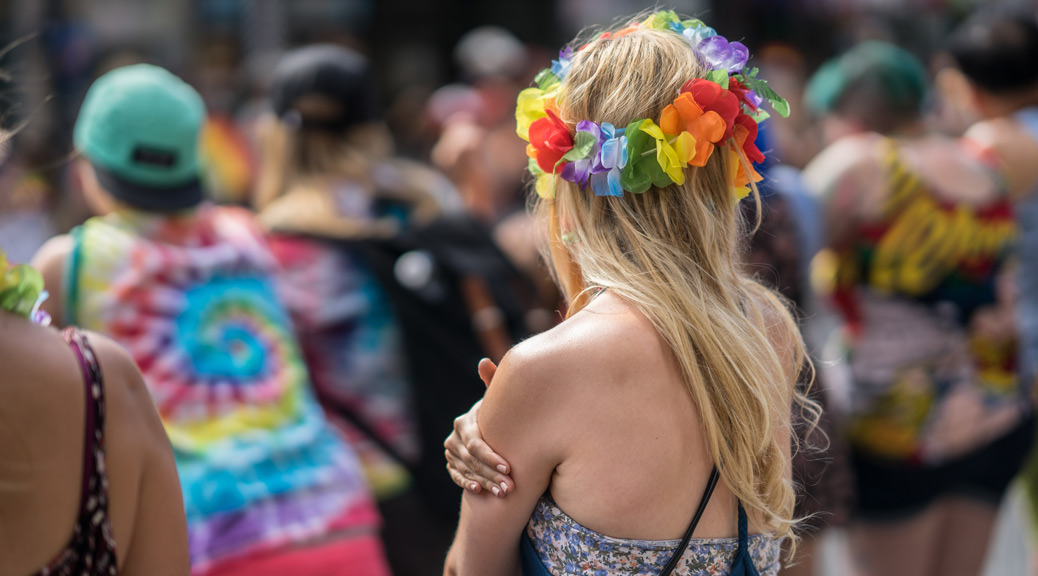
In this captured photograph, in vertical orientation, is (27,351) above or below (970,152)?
above

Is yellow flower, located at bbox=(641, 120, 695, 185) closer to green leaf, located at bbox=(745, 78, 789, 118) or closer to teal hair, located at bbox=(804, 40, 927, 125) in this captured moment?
green leaf, located at bbox=(745, 78, 789, 118)

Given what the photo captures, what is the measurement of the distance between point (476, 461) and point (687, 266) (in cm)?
50

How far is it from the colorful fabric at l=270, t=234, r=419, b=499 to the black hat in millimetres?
517

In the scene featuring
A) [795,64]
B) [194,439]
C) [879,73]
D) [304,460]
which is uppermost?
[879,73]

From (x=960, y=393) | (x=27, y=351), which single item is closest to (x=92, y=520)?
(x=27, y=351)

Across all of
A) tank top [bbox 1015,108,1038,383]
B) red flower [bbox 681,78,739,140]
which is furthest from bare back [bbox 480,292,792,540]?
tank top [bbox 1015,108,1038,383]

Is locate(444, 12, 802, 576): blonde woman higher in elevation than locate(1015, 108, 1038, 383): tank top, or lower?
higher

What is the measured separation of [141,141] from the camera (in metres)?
2.58

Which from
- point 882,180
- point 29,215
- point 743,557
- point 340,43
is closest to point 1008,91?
point 882,180

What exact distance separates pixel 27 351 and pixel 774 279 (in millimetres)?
2116

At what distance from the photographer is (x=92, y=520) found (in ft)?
5.47

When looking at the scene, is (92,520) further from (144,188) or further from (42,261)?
(144,188)

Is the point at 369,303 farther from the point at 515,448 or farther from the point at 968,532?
the point at 968,532

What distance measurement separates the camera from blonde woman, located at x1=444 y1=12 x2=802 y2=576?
1580mm
